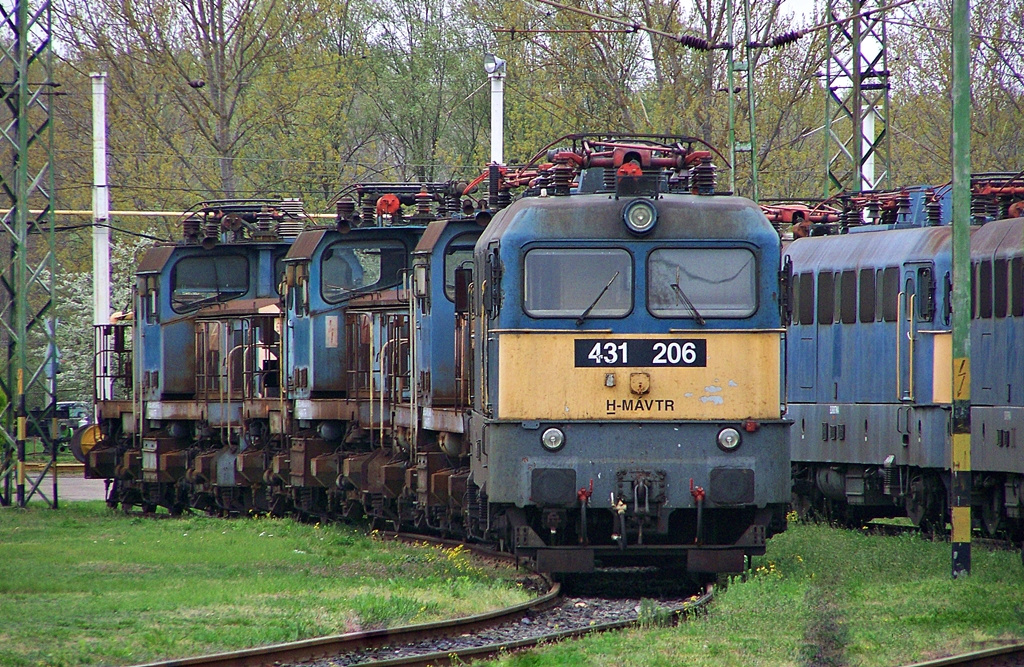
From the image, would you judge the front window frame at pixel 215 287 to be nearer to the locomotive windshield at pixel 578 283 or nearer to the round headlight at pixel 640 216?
the locomotive windshield at pixel 578 283

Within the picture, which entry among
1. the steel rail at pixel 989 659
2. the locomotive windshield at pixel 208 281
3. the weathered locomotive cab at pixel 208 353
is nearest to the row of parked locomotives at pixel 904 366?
the steel rail at pixel 989 659

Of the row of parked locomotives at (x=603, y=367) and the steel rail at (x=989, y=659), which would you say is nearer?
the steel rail at (x=989, y=659)

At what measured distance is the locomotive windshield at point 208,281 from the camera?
925 inches

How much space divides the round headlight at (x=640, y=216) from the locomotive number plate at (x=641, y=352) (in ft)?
2.90

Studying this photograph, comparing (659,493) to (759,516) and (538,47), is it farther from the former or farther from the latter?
(538,47)

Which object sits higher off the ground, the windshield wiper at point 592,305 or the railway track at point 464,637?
the windshield wiper at point 592,305

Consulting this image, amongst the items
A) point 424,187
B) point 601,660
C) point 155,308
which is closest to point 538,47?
point 155,308

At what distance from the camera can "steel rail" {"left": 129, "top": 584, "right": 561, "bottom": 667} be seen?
934cm

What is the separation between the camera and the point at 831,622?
10.8 meters

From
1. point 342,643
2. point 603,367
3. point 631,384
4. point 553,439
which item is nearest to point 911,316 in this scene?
point 631,384

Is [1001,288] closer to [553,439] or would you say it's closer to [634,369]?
[634,369]

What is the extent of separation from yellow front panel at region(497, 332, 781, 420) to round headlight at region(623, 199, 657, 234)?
86 centimetres

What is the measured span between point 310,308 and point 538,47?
19837 mm

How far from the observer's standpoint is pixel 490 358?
12750 mm
